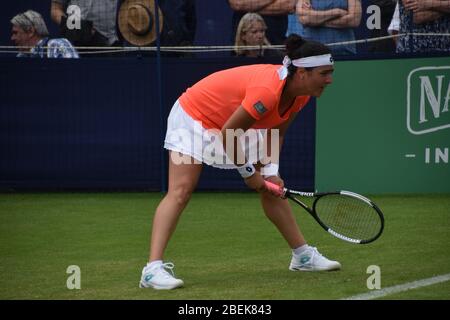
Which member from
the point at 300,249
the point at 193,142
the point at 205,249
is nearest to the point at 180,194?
the point at 193,142

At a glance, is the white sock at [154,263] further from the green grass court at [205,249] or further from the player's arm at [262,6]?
the player's arm at [262,6]

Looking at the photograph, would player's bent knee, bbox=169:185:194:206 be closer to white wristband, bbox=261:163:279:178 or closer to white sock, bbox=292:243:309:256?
white wristband, bbox=261:163:279:178

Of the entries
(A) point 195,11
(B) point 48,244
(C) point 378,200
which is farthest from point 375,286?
(A) point 195,11

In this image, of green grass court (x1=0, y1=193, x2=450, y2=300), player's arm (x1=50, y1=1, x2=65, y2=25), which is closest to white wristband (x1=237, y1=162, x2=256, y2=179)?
green grass court (x1=0, y1=193, x2=450, y2=300)

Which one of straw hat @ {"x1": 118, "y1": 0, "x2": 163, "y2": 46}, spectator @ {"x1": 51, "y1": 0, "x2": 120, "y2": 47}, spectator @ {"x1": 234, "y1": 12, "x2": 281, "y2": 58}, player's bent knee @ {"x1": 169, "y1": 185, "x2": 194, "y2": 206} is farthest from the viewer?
spectator @ {"x1": 51, "y1": 0, "x2": 120, "y2": 47}

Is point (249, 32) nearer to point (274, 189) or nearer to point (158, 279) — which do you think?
point (274, 189)

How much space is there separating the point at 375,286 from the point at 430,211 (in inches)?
157

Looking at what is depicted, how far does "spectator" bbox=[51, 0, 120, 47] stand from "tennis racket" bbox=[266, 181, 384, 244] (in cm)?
593

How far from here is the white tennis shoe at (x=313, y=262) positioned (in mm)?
7277

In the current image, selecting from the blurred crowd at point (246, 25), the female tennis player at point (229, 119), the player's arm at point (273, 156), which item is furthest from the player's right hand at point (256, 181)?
the blurred crowd at point (246, 25)

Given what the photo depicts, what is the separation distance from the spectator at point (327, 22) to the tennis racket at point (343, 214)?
508 centimetres

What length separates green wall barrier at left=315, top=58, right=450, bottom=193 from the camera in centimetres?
1153

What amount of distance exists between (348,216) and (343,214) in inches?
1.5

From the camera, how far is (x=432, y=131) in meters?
11.5
